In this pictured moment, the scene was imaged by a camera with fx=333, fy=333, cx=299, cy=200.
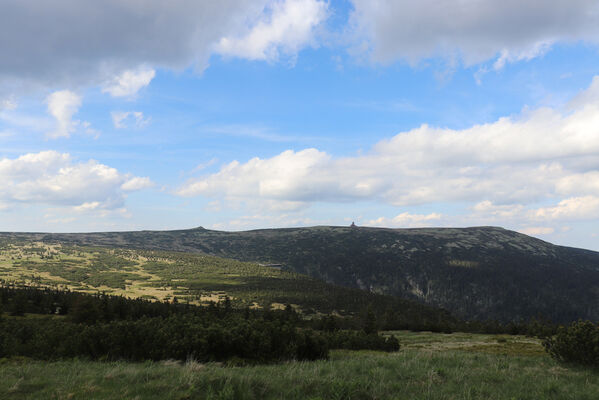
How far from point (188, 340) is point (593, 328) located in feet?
72.3

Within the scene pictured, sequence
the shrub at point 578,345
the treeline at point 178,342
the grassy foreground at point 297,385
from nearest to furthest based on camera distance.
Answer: the grassy foreground at point 297,385
the shrub at point 578,345
the treeline at point 178,342

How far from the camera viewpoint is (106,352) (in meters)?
20.3

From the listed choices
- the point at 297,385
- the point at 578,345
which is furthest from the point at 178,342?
the point at 578,345

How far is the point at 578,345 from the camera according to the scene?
17.5 m

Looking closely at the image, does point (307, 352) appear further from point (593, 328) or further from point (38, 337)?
point (38, 337)

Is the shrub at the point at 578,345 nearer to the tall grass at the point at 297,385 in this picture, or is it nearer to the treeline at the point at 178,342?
the tall grass at the point at 297,385

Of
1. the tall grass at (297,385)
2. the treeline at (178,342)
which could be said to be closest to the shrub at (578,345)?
the tall grass at (297,385)

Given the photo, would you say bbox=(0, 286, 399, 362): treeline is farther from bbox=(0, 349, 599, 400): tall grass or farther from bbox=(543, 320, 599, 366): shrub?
bbox=(543, 320, 599, 366): shrub

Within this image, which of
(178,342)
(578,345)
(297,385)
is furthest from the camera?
(178,342)

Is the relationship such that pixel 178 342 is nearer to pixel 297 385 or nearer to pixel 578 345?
pixel 297 385

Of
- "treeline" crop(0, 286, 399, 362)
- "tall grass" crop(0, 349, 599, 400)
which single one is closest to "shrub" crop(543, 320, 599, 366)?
"tall grass" crop(0, 349, 599, 400)

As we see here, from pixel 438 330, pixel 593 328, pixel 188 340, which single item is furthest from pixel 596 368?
pixel 438 330

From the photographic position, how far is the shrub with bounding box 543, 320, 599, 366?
16719mm

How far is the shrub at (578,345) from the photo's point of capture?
54.9 feet
